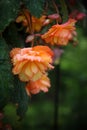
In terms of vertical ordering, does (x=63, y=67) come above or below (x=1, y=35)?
below

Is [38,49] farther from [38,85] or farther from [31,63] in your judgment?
[38,85]

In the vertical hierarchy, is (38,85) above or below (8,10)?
below

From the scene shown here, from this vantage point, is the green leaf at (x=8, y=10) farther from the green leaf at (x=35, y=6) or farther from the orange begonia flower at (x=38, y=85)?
the orange begonia flower at (x=38, y=85)

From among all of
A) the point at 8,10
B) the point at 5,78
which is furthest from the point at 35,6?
the point at 5,78

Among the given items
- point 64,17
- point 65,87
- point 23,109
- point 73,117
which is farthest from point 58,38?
point 65,87

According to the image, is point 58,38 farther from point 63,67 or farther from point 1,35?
point 63,67

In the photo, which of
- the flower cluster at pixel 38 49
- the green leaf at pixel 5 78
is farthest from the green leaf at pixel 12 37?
the green leaf at pixel 5 78
